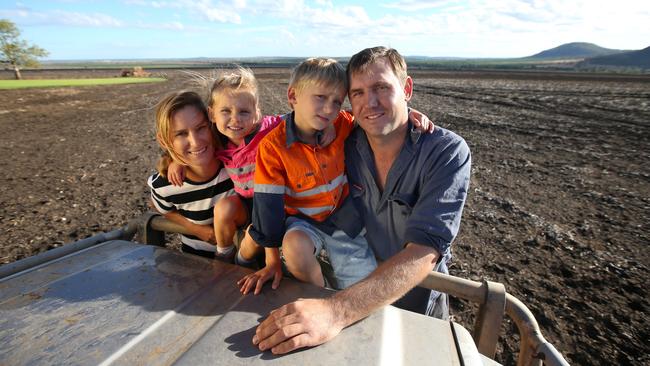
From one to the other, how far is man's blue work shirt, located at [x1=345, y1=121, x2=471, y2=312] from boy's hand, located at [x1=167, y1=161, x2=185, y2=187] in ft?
3.47

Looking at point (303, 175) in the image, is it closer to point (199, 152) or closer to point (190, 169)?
point (199, 152)

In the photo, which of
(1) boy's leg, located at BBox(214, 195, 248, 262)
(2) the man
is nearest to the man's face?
(2) the man

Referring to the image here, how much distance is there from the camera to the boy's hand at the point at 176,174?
7.79ft

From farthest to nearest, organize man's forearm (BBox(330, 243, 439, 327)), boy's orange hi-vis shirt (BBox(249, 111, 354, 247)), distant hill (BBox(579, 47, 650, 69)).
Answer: distant hill (BBox(579, 47, 650, 69)), boy's orange hi-vis shirt (BBox(249, 111, 354, 247)), man's forearm (BBox(330, 243, 439, 327))

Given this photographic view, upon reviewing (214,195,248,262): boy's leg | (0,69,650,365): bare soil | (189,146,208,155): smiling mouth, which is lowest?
(0,69,650,365): bare soil

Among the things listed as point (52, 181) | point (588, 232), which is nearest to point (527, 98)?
point (588, 232)

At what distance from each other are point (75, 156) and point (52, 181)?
2149mm

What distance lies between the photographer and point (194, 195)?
7.93ft

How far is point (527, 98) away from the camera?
818 inches

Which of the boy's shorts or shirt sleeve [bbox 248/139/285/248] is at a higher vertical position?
shirt sleeve [bbox 248/139/285/248]

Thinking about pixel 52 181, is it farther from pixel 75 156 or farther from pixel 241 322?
pixel 241 322

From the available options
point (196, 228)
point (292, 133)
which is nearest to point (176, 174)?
point (196, 228)

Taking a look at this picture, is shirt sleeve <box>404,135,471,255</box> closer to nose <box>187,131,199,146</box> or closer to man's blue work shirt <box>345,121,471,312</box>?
man's blue work shirt <box>345,121,471,312</box>

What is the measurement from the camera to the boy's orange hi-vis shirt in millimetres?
2033
